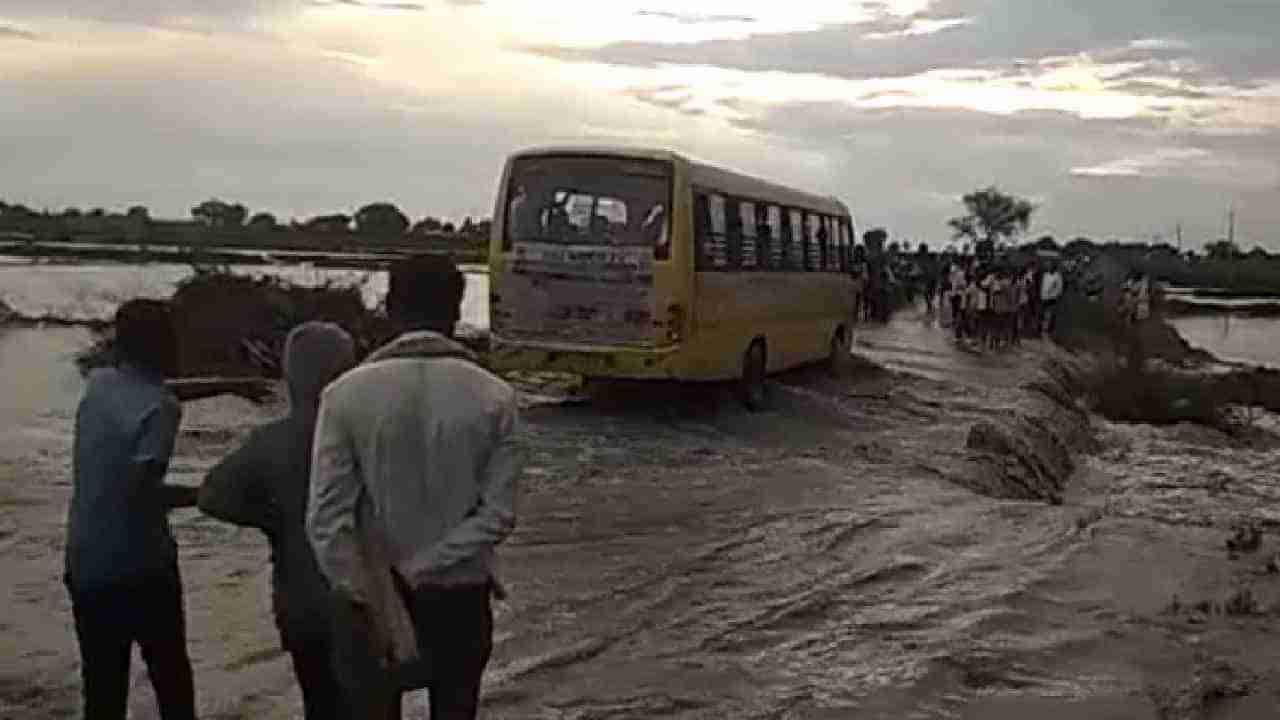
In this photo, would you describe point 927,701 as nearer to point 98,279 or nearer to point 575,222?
point 575,222

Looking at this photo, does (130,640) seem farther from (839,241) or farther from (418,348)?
(839,241)

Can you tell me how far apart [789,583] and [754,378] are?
10.6 metres

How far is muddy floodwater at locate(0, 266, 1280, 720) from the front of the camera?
8.61 m

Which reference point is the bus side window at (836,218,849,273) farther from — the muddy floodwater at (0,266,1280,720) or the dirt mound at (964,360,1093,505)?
the muddy floodwater at (0,266,1280,720)

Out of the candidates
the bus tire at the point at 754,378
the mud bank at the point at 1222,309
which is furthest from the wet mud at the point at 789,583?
the mud bank at the point at 1222,309

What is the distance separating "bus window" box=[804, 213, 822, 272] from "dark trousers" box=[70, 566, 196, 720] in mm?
19396

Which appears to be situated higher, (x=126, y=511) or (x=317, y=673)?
(x=126, y=511)

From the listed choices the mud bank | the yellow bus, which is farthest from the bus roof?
the mud bank

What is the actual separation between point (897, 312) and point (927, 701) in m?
42.1

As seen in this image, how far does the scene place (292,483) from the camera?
5215 millimetres

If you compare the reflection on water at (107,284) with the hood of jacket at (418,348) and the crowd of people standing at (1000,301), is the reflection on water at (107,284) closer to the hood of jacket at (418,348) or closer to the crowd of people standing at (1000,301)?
the crowd of people standing at (1000,301)

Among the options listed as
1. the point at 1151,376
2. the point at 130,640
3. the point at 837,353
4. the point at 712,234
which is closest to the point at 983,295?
the point at 1151,376

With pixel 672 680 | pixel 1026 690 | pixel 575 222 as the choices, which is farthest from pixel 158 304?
pixel 575 222

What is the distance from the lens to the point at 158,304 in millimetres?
6020
